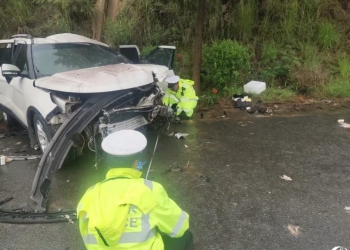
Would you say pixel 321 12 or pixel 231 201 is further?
pixel 321 12

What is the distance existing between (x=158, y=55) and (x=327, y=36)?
4.88m

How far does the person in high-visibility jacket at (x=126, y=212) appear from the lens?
1829mm

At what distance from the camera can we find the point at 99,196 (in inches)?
75.0

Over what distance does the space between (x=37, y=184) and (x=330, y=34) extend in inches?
319

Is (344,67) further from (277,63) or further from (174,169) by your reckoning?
(174,169)

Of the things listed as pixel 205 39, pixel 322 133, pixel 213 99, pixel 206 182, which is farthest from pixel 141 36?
pixel 206 182

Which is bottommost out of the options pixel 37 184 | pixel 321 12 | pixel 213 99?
pixel 213 99

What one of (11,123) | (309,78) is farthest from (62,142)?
(309,78)

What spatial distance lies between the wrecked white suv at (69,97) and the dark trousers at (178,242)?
1.99 meters

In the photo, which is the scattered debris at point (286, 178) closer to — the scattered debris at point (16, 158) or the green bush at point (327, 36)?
the scattered debris at point (16, 158)

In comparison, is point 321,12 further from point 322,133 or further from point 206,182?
point 206,182

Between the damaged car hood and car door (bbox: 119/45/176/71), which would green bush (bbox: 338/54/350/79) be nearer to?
car door (bbox: 119/45/176/71)

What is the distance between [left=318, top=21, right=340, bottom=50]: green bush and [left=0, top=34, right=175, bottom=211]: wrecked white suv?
5208mm

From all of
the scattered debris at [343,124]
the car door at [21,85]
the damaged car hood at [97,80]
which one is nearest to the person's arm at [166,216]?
the damaged car hood at [97,80]
